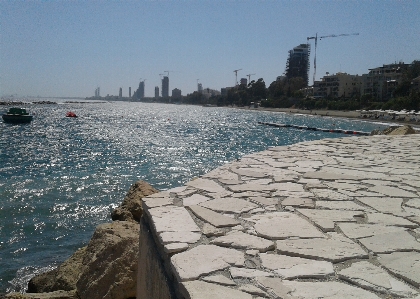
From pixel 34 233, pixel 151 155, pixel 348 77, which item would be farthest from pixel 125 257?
pixel 348 77

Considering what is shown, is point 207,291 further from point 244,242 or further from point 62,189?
point 62,189

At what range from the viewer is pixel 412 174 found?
14.0 ft

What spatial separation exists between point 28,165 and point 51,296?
45.6ft

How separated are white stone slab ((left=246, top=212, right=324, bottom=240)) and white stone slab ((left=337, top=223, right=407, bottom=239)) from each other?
0.20 meters

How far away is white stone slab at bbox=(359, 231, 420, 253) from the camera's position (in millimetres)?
2166

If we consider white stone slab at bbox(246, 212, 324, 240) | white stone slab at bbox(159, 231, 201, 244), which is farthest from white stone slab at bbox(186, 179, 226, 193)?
white stone slab at bbox(159, 231, 201, 244)

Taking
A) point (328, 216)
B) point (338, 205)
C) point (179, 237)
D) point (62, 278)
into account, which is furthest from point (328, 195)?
point (62, 278)

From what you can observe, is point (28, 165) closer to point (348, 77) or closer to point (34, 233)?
point (34, 233)

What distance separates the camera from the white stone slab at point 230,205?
9.18 feet

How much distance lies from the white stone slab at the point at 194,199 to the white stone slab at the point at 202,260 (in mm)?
853

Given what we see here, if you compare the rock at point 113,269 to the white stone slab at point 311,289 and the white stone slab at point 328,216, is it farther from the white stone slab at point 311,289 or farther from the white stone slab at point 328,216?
the white stone slab at point 311,289

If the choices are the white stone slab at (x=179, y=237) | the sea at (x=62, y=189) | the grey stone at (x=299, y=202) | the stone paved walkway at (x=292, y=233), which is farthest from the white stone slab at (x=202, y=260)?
the sea at (x=62, y=189)

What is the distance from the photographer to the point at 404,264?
1.97m

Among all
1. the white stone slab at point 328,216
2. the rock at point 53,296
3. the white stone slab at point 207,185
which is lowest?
the rock at point 53,296
